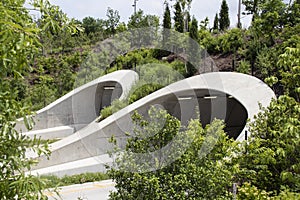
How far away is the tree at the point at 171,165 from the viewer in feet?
14.2

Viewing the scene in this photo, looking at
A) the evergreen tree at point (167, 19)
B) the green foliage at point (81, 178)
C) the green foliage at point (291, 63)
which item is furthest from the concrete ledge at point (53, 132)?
the green foliage at point (291, 63)

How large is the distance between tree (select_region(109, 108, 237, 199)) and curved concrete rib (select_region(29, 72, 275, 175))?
16.9 ft

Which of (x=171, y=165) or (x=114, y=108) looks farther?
(x=114, y=108)

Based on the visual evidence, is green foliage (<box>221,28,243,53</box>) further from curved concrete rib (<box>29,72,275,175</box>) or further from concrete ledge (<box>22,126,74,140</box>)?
concrete ledge (<box>22,126,74,140</box>)

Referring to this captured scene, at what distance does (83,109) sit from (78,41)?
37.3 feet

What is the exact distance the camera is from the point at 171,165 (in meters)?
4.48

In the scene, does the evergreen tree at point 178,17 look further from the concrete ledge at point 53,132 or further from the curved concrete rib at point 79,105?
the concrete ledge at point 53,132

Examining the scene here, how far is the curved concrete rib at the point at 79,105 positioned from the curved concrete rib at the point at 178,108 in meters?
3.17

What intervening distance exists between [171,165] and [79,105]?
12.6 metres

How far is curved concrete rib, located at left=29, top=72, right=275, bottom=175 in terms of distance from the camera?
10.3m

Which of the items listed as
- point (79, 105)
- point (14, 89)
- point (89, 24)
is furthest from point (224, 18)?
point (14, 89)

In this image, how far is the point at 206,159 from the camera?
459 cm

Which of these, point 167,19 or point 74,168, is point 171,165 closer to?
point 74,168

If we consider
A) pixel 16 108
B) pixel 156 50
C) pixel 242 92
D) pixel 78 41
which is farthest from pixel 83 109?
pixel 16 108
